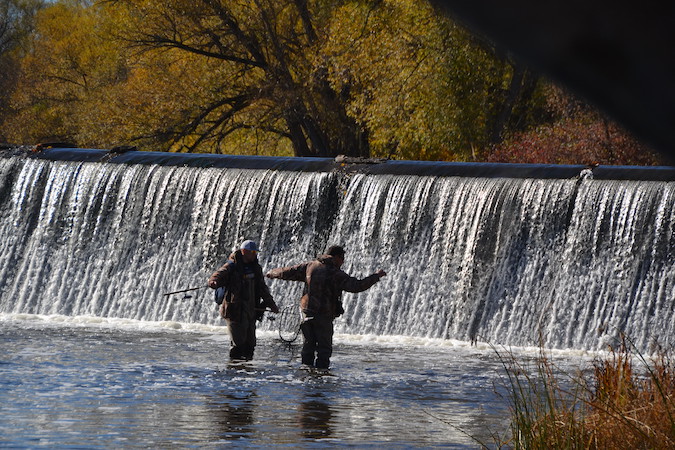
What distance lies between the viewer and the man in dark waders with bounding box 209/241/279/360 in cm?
1114

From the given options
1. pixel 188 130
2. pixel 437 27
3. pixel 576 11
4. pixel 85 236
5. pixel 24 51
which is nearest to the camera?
pixel 576 11

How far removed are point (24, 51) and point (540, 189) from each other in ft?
155

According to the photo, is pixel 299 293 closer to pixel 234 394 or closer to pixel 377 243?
pixel 377 243

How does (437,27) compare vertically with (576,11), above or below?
above

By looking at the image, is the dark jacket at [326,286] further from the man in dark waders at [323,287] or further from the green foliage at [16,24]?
the green foliage at [16,24]

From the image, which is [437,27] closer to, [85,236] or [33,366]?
[85,236]

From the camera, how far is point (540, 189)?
53.4 ft

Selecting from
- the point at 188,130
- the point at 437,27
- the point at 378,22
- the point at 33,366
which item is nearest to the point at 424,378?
the point at 33,366

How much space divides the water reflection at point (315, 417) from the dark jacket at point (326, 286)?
967 millimetres

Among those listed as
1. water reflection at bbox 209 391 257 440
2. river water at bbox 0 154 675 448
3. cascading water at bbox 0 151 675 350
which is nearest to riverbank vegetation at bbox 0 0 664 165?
cascading water at bbox 0 151 675 350

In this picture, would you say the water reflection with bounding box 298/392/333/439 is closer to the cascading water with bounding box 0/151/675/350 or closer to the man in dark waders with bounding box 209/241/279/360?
the man in dark waders with bounding box 209/241/279/360

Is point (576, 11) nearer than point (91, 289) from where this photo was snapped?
Yes

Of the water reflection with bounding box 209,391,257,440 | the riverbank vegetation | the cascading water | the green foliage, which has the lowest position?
the water reflection with bounding box 209,391,257,440

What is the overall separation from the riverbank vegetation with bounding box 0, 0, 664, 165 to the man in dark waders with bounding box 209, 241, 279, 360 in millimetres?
12139
